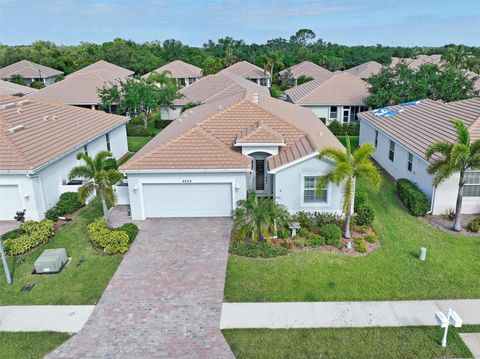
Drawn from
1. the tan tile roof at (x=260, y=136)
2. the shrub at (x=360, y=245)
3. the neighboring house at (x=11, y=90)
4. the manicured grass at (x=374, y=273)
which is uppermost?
the neighboring house at (x=11, y=90)

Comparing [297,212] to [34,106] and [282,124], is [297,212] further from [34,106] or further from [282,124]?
[34,106]

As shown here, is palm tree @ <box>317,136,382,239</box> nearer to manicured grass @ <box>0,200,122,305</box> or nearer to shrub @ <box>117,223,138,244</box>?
shrub @ <box>117,223,138,244</box>

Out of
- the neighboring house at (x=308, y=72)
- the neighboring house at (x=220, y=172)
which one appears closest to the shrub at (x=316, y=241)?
the neighboring house at (x=220, y=172)

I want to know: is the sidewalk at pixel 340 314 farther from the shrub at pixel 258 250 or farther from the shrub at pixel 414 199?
the shrub at pixel 414 199

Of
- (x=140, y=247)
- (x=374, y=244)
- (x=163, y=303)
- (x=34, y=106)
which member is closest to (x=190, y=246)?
(x=140, y=247)

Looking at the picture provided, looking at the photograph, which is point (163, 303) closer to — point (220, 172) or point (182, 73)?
point (220, 172)
